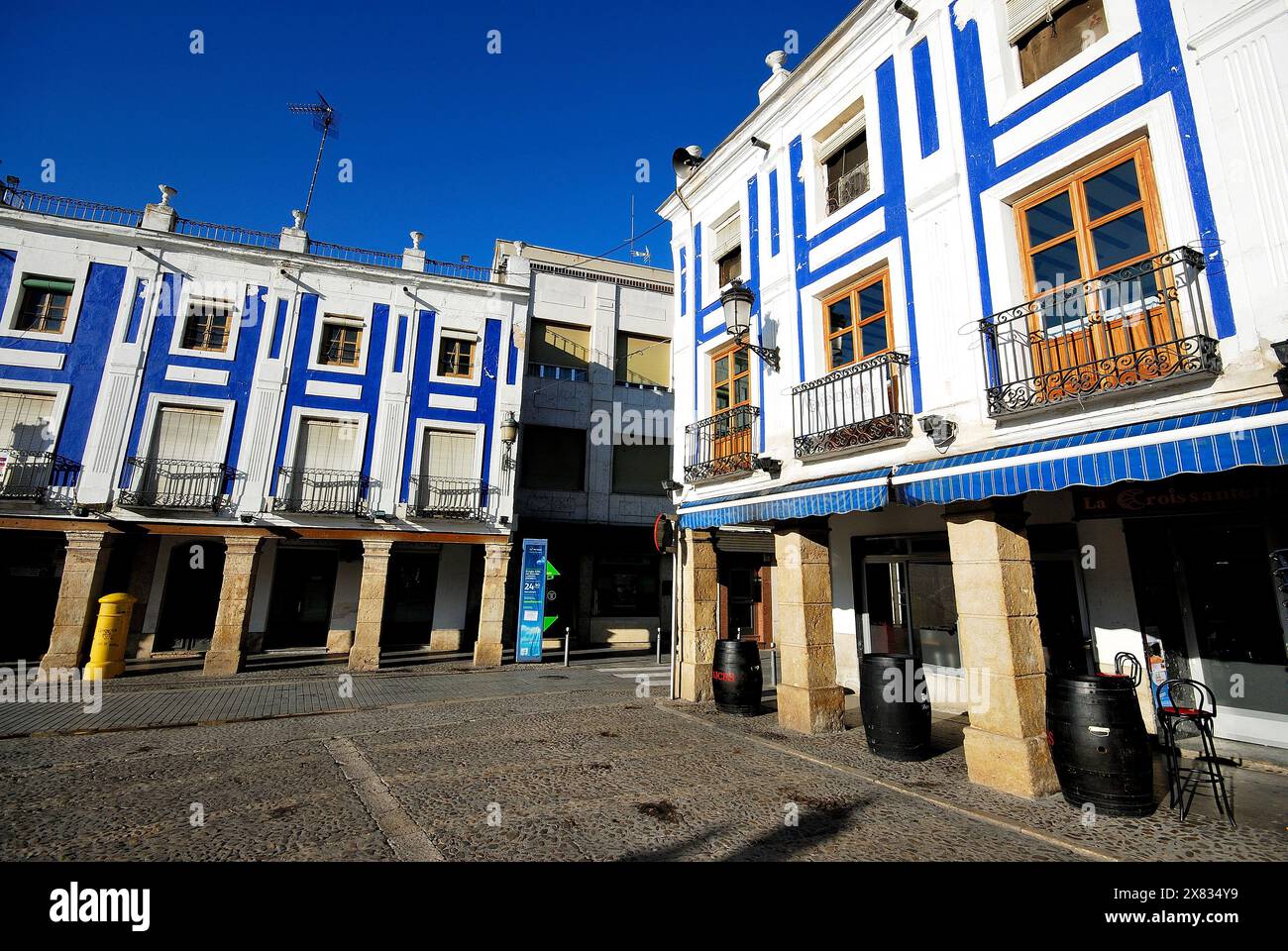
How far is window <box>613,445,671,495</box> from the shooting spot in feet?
64.4

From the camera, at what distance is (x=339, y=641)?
16188 millimetres

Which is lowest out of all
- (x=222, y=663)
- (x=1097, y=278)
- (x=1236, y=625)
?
(x=222, y=663)

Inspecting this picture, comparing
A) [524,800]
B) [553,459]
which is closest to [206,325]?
[553,459]

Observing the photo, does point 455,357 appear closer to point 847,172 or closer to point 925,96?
point 847,172

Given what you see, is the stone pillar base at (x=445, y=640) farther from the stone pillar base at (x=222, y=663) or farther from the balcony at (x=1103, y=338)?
the balcony at (x=1103, y=338)

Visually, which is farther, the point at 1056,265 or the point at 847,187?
the point at 847,187

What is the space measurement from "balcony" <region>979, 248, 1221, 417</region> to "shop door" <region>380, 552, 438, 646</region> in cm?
1607

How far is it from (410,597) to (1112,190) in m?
18.2

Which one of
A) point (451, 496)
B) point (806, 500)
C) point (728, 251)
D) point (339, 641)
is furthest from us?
point (339, 641)

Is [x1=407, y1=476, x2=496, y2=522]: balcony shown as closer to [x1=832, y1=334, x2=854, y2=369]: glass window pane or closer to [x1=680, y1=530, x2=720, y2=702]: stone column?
[x1=680, y1=530, x2=720, y2=702]: stone column

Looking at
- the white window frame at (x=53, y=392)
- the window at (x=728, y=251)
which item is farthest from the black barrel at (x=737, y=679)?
the white window frame at (x=53, y=392)
